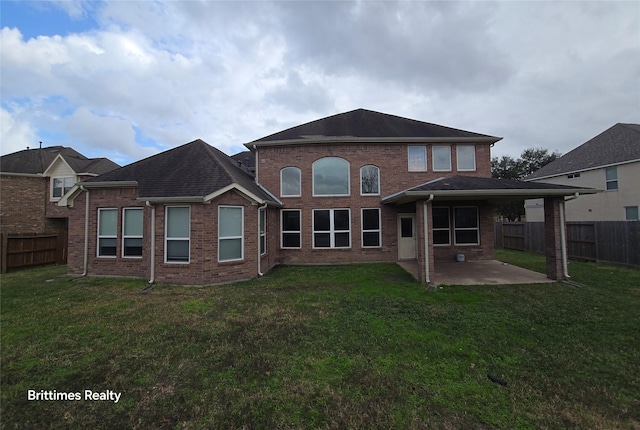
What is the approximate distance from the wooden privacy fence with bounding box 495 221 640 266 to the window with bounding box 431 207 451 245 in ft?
21.4

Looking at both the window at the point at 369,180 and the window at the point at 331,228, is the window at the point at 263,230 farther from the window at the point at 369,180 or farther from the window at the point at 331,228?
the window at the point at 369,180

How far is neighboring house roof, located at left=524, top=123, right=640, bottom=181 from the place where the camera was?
657 inches

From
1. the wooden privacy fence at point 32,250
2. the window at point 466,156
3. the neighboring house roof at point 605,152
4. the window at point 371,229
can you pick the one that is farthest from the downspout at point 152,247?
the neighboring house roof at point 605,152

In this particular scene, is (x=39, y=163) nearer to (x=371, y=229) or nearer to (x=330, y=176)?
(x=330, y=176)

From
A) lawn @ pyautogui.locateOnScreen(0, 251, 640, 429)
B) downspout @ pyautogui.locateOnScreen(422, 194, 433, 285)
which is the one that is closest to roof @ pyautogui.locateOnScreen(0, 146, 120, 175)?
lawn @ pyautogui.locateOnScreen(0, 251, 640, 429)

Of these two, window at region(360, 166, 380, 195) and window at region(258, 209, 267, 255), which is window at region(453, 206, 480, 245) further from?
window at region(258, 209, 267, 255)

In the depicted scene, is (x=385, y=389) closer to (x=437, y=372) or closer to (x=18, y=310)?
(x=437, y=372)

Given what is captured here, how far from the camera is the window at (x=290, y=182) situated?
13.4 metres

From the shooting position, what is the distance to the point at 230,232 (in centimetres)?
952

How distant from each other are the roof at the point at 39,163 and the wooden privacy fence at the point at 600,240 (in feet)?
102

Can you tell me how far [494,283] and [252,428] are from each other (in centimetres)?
867

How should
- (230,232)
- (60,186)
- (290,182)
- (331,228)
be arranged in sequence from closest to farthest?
1. (230,232)
2. (331,228)
3. (290,182)
4. (60,186)

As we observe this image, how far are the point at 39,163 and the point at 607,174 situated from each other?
40.3 metres

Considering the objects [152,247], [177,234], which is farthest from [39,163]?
[177,234]
